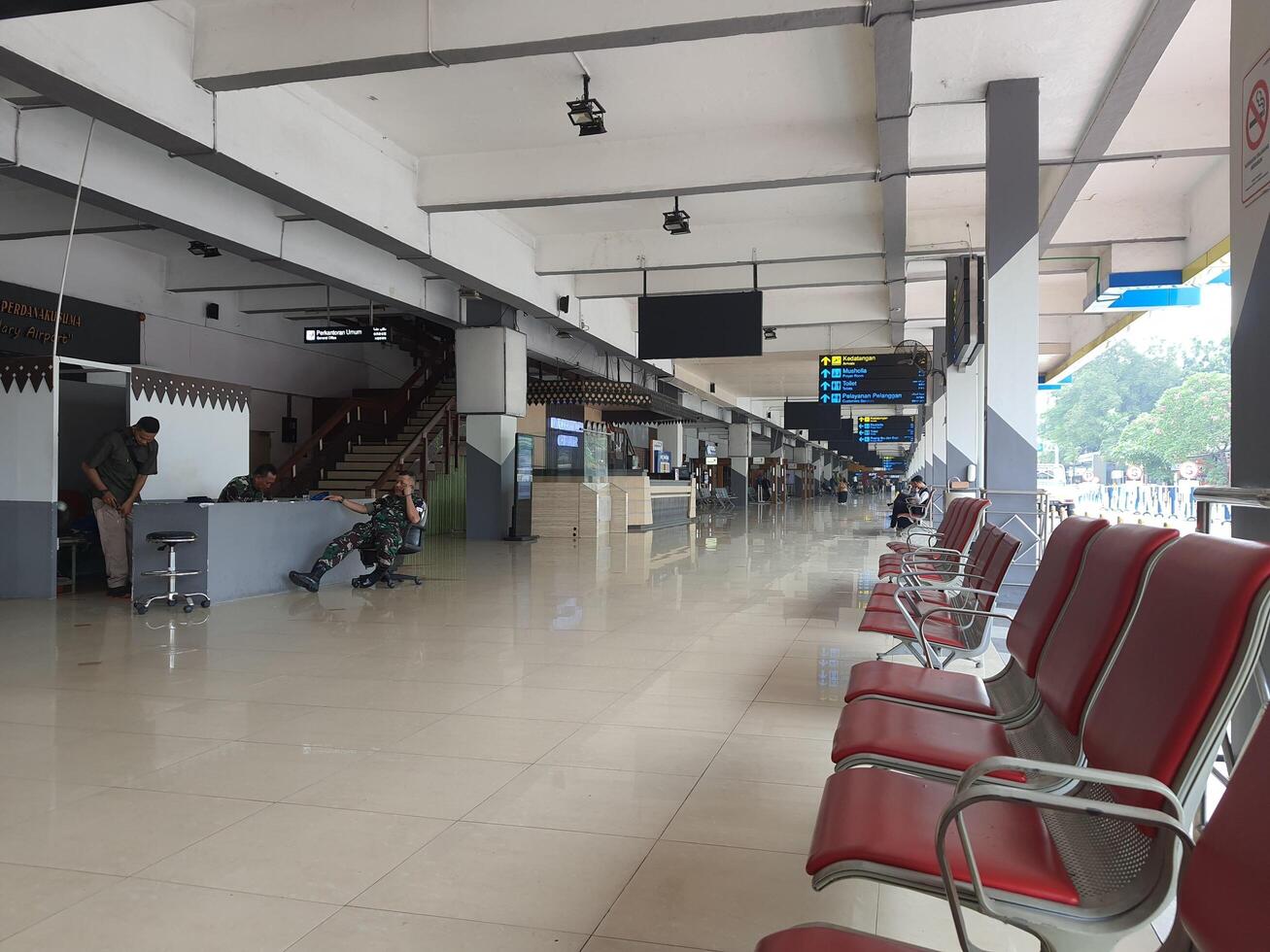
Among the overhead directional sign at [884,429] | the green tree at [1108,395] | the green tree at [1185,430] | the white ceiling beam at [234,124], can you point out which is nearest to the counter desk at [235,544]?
the white ceiling beam at [234,124]

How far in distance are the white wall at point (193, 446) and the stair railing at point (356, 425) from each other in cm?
551

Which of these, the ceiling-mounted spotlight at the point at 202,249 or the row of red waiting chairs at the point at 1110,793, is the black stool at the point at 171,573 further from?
the row of red waiting chairs at the point at 1110,793

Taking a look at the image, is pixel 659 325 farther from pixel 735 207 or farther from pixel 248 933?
pixel 248 933

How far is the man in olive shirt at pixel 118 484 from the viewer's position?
7848 millimetres

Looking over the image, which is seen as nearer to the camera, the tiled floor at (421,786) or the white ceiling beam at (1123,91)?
the tiled floor at (421,786)

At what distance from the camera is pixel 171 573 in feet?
23.1

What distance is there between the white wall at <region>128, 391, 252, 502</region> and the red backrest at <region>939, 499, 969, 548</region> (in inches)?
273

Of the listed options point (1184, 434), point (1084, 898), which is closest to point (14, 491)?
point (1084, 898)

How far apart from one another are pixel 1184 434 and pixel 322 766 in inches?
239

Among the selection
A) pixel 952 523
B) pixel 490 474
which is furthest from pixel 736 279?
pixel 952 523

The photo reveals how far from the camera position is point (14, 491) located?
25.6 ft

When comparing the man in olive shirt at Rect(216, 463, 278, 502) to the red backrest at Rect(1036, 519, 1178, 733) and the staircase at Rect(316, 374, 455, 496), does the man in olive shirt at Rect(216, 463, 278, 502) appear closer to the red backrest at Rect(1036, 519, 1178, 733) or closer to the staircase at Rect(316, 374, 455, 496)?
the staircase at Rect(316, 374, 455, 496)

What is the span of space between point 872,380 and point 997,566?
36.7 ft

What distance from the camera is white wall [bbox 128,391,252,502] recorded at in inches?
344
